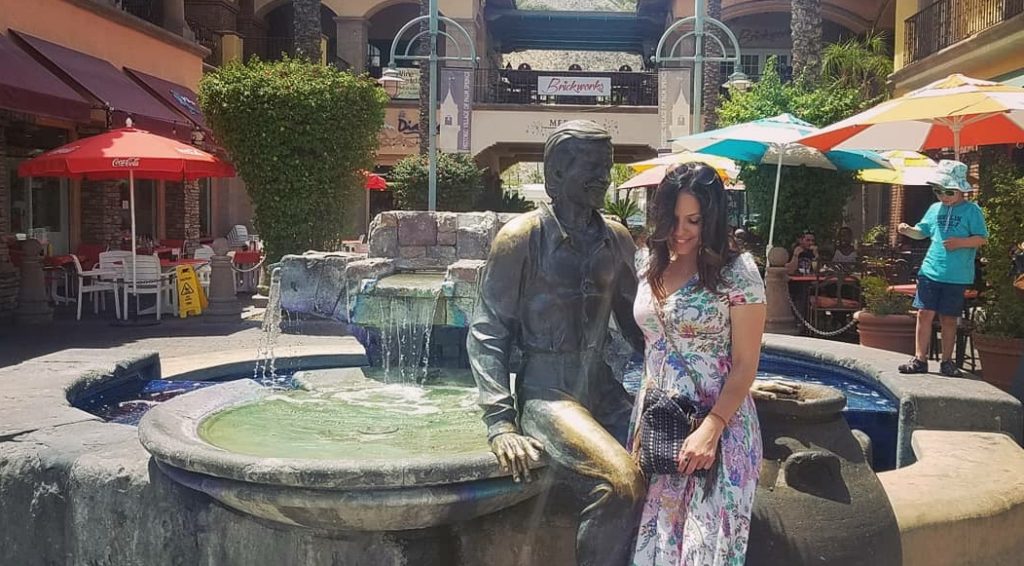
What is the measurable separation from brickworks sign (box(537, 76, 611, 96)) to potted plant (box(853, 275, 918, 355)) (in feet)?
61.6

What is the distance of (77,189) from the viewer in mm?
16812

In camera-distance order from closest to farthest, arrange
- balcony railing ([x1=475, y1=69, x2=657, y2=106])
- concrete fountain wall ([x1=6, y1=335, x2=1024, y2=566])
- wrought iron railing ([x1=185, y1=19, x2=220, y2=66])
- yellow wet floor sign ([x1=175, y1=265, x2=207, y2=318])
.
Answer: concrete fountain wall ([x1=6, y1=335, x2=1024, y2=566])
yellow wet floor sign ([x1=175, y1=265, x2=207, y2=318])
wrought iron railing ([x1=185, y1=19, x2=220, y2=66])
balcony railing ([x1=475, y1=69, x2=657, y2=106])

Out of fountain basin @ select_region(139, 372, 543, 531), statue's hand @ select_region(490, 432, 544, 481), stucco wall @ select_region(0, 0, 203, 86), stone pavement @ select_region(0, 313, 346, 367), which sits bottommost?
stone pavement @ select_region(0, 313, 346, 367)

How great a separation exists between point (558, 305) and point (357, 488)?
2.71ft

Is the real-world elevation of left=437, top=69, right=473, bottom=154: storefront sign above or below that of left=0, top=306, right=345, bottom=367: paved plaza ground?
above

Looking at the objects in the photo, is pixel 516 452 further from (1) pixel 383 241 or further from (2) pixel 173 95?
(2) pixel 173 95

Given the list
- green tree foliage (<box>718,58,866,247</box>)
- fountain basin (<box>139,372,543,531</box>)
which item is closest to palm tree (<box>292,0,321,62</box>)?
green tree foliage (<box>718,58,866,247</box>)

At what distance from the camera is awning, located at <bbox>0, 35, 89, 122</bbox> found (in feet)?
37.5

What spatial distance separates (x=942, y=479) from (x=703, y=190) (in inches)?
73.6

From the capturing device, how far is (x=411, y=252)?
7.16 metres

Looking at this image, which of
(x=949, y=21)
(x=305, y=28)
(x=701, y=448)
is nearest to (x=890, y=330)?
(x=701, y=448)

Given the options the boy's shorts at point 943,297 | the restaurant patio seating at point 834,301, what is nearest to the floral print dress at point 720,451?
the boy's shorts at point 943,297

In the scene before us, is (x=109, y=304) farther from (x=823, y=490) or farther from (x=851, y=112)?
(x=823, y=490)

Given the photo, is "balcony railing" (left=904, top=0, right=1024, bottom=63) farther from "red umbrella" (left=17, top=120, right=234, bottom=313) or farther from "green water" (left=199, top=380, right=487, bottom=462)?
"green water" (left=199, top=380, right=487, bottom=462)
